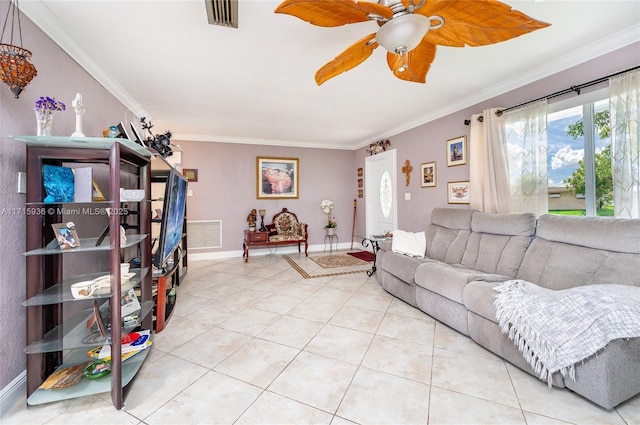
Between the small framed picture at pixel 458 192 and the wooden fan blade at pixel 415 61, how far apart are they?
2.02 meters

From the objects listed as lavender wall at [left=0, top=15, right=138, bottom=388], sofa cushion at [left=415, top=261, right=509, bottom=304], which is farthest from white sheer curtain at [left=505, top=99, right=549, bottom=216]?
lavender wall at [left=0, top=15, right=138, bottom=388]

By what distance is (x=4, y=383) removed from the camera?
1.48 metres

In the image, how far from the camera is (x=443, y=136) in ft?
12.4

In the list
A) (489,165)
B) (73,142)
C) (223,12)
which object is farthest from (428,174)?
(73,142)

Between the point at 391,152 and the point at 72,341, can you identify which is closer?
the point at 72,341

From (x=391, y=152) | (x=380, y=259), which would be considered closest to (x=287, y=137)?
(x=391, y=152)

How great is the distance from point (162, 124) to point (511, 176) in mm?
5059

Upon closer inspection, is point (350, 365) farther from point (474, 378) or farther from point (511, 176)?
point (511, 176)

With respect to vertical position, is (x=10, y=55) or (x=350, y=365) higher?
(x=10, y=55)

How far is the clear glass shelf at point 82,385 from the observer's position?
147 cm

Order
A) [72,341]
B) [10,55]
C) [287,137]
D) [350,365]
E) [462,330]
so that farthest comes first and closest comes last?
[287,137]
[462,330]
[350,365]
[72,341]
[10,55]

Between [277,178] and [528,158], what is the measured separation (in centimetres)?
430

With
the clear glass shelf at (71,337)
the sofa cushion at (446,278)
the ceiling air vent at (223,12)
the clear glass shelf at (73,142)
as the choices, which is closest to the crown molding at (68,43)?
the clear glass shelf at (73,142)

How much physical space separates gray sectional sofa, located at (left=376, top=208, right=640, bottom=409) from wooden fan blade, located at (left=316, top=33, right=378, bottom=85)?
190 centimetres
